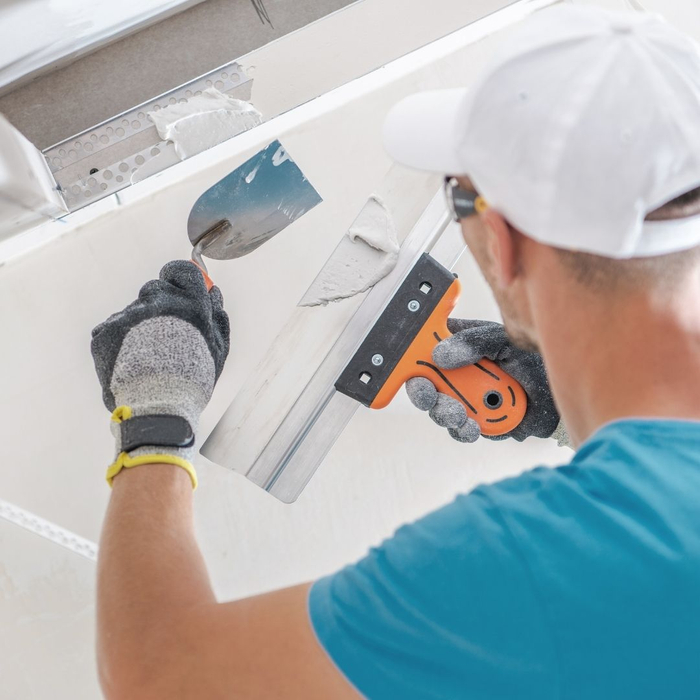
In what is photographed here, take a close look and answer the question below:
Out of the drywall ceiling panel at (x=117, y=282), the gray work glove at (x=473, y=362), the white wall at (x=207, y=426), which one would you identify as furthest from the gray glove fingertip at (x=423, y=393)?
the drywall ceiling panel at (x=117, y=282)

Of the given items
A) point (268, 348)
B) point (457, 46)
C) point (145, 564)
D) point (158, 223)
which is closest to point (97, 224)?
point (158, 223)

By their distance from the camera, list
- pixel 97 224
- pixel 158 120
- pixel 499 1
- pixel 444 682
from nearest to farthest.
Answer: pixel 444 682
pixel 97 224
pixel 158 120
pixel 499 1

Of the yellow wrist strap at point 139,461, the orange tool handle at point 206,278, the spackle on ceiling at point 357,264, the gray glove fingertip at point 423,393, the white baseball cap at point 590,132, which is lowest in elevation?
the gray glove fingertip at point 423,393

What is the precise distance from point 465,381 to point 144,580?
58cm

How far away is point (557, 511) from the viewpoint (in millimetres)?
613

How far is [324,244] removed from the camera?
46.1 inches

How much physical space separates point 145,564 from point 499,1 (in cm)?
129

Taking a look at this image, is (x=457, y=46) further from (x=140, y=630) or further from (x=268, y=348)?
(x=140, y=630)

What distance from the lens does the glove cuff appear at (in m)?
0.81

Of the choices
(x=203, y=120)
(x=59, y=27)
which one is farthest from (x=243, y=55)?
(x=59, y=27)

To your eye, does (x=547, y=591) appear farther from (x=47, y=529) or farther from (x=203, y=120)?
(x=203, y=120)

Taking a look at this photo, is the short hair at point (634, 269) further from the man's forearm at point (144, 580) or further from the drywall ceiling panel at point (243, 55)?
the drywall ceiling panel at point (243, 55)

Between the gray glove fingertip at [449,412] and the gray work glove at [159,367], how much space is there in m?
0.37

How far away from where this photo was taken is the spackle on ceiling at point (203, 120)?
1190mm
